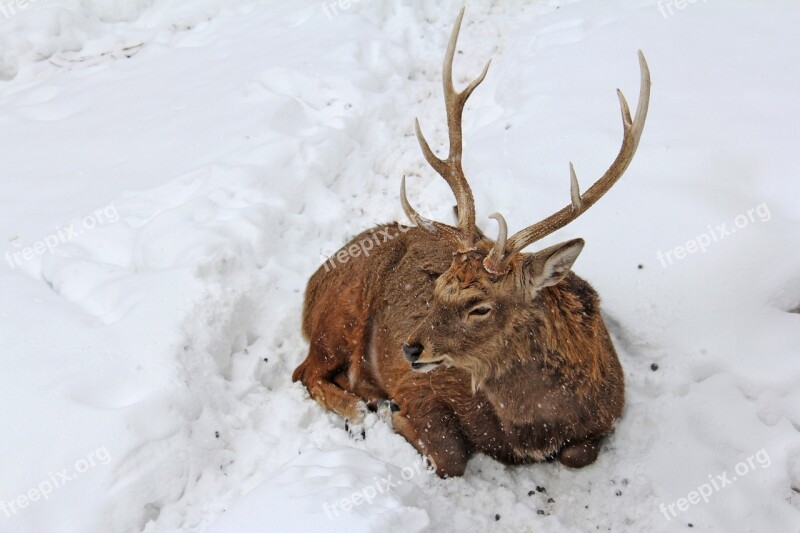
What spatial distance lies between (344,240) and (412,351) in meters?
2.51

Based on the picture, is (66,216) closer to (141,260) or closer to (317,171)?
(141,260)

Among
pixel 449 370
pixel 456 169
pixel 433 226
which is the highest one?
pixel 456 169

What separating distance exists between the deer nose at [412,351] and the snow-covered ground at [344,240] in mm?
719

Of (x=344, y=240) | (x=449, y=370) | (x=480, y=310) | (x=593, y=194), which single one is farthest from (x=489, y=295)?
(x=344, y=240)

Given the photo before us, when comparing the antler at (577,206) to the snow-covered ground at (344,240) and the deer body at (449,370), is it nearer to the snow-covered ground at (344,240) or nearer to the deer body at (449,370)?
the deer body at (449,370)

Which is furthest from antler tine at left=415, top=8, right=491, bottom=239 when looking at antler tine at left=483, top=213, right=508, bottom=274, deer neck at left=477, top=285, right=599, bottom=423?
→ deer neck at left=477, top=285, right=599, bottom=423

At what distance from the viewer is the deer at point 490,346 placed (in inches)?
154

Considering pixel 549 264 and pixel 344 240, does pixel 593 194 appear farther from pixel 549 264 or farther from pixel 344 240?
pixel 344 240

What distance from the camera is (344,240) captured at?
629cm

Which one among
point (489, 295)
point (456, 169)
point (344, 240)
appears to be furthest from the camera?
point (344, 240)

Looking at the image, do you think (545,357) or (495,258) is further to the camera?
(545,357)

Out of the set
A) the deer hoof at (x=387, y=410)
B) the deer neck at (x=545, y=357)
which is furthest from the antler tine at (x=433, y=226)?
the deer hoof at (x=387, y=410)

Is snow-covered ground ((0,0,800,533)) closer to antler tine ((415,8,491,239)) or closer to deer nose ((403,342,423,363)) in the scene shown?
deer nose ((403,342,423,363))

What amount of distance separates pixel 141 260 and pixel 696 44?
5.82 m
